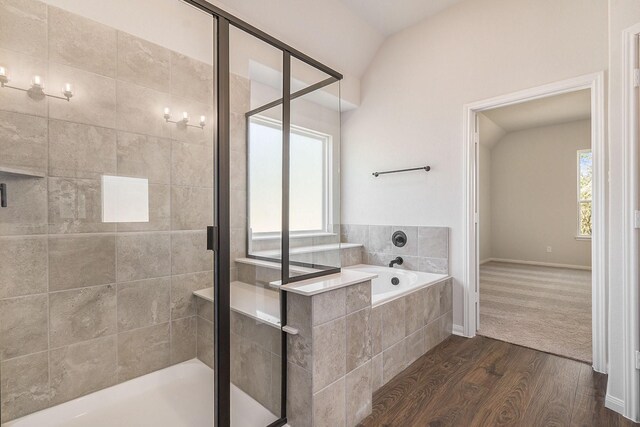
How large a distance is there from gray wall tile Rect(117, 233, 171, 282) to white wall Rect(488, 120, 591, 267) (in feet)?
22.4

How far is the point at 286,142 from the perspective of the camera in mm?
1646

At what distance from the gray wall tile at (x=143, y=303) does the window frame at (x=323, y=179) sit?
3.01 feet

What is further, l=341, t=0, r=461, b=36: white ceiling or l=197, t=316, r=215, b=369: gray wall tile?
l=341, t=0, r=461, b=36: white ceiling

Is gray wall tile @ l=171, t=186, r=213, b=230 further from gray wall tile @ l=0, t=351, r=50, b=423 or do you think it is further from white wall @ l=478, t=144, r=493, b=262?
white wall @ l=478, t=144, r=493, b=262

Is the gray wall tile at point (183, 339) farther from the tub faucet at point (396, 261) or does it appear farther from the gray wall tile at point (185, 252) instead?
the tub faucet at point (396, 261)

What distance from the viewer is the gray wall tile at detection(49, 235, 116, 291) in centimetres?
165

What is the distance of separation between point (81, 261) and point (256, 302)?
1.07 metres

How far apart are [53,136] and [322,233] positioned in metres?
1.55

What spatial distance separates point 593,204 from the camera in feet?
7.06

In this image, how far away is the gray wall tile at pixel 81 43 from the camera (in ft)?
5.28

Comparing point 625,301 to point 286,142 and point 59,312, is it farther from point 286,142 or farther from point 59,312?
point 59,312

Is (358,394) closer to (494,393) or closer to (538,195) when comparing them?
(494,393)

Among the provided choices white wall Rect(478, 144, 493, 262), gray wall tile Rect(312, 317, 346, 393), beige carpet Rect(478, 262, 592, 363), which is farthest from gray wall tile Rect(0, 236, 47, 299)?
white wall Rect(478, 144, 493, 262)

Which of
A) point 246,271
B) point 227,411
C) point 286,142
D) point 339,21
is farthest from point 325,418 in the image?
point 339,21
